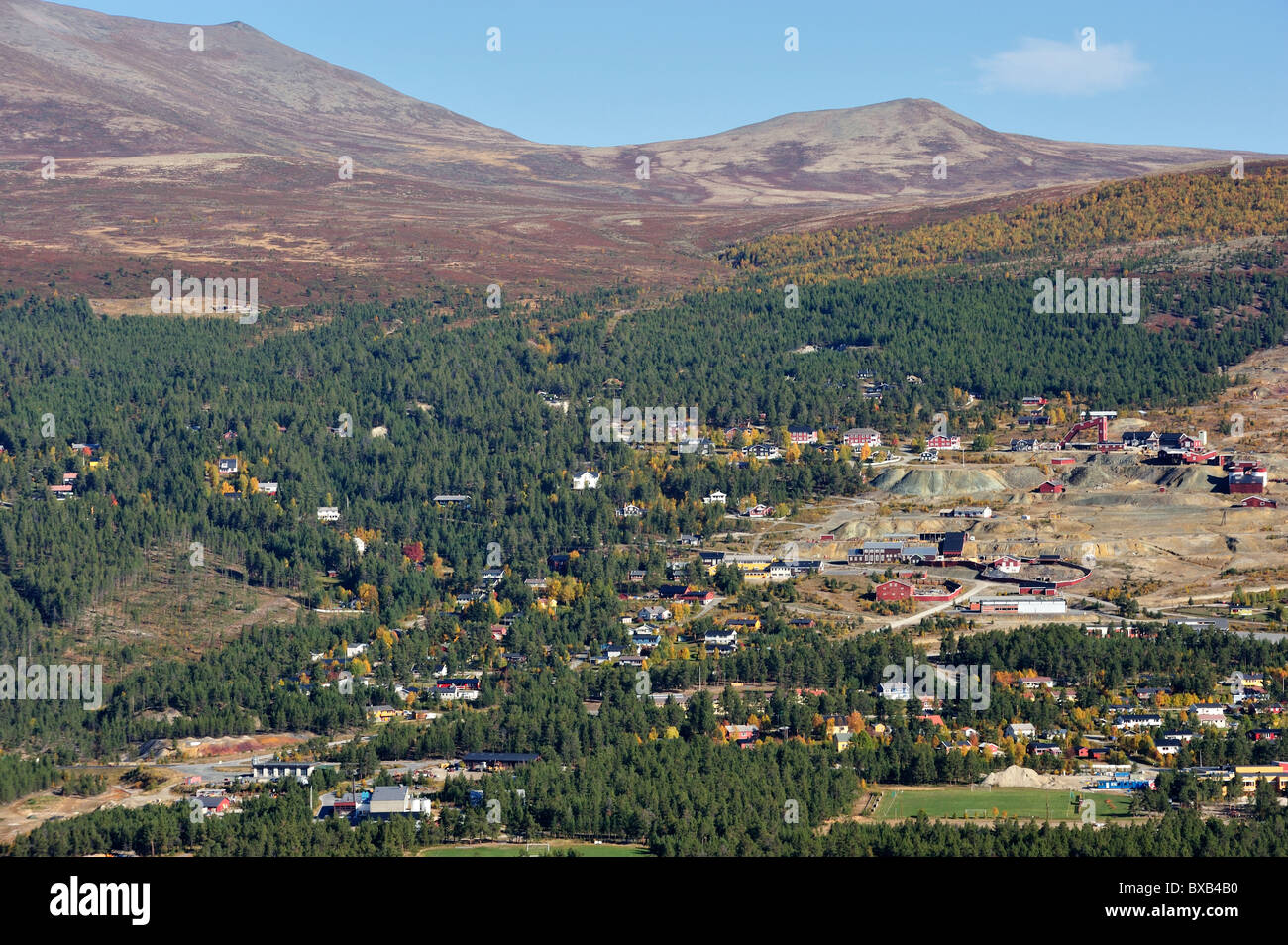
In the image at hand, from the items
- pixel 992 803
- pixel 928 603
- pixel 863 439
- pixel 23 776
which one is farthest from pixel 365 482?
pixel 992 803

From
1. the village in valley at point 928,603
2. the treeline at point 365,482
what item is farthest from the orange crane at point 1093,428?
the treeline at point 365,482

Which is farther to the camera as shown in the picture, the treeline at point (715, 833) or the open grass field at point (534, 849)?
the open grass field at point (534, 849)

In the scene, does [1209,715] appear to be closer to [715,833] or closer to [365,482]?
[715,833]

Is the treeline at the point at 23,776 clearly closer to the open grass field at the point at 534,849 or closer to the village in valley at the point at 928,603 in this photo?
the village in valley at the point at 928,603
